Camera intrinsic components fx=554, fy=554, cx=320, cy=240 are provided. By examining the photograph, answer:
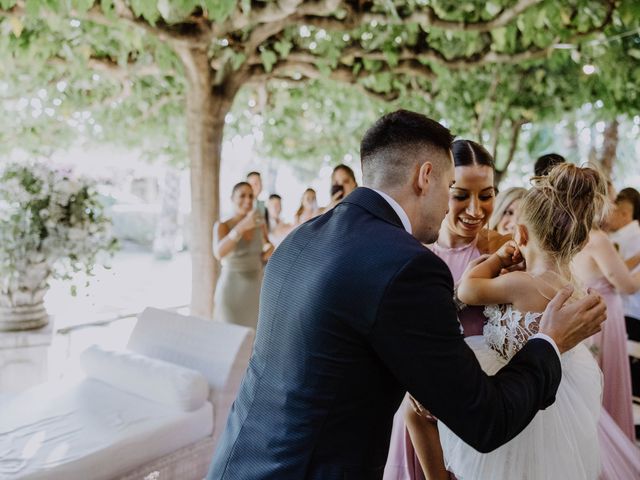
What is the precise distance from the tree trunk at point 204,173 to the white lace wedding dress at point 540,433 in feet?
12.2

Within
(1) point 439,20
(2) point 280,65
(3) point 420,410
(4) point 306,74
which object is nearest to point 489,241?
(3) point 420,410

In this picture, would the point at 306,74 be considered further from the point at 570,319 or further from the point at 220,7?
the point at 570,319

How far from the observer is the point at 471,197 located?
228cm

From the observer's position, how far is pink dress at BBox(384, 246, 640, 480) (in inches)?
80.0

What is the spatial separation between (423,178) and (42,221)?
3.56 m

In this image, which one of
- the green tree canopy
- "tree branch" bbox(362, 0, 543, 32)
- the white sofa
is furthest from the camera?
"tree branch" bbox(362, 0, 543, 32)

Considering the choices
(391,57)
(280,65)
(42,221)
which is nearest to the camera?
(42,221)

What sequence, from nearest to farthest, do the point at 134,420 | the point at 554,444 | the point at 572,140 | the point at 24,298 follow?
the point at 554,444 < the point at 134,420 < the point at 24,298 < the point at 572,140

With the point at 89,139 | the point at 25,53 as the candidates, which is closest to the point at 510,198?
the point at 25,53

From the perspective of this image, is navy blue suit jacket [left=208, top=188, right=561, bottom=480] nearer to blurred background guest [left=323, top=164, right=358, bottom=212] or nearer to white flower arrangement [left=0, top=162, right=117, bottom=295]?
white flower arrangement [left=0, top=162, right=117, bottom=295]

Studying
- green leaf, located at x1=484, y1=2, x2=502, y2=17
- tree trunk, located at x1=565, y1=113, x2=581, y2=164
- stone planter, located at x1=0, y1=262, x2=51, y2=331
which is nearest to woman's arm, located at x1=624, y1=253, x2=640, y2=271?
green leaf, located at x1=484, y1=2, x2=502, y2=17

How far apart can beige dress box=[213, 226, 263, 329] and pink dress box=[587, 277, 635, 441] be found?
2.93 metres

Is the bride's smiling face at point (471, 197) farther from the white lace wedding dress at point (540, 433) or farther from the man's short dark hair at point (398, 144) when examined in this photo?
the man's short dark hair at point (398, 144)

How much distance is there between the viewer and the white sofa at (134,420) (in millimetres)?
2603
